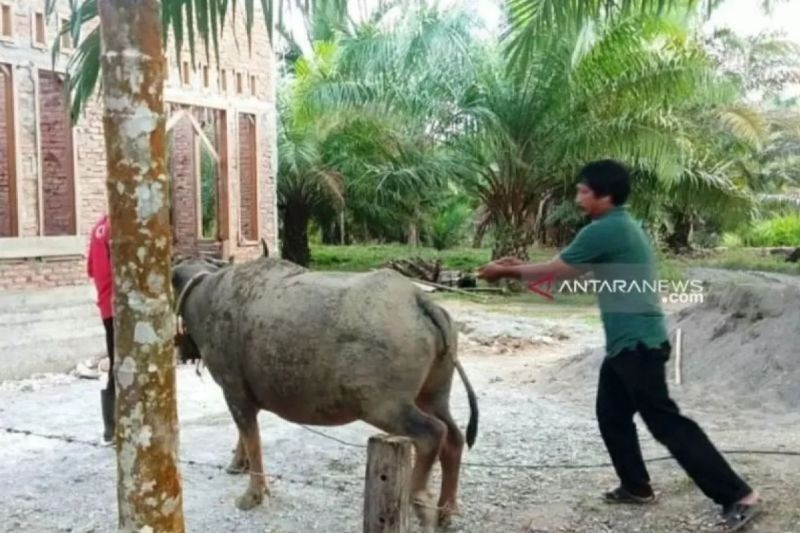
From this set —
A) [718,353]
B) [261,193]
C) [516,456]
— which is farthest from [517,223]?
[516,456]

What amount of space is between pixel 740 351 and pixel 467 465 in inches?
155

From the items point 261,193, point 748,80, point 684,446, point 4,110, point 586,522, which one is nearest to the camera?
point 684,446

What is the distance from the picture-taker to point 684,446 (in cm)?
453

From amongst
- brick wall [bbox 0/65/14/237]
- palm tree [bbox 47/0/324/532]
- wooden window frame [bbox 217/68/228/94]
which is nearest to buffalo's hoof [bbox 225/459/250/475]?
palm tree [bbox 47/0/324/532]

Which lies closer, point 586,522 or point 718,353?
point 586,522

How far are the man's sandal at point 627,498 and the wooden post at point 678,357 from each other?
4.07 metres

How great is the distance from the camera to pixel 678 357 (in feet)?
30.1

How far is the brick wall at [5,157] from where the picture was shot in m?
9.93

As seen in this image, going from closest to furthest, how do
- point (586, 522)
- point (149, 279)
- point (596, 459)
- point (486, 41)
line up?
point (149, 279) < point (586, 522) < point (596, 459) < point (486, 41)

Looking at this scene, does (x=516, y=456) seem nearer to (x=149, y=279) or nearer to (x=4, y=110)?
(x=149, y=279)

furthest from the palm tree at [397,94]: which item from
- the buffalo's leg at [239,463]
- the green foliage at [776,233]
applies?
the green foliage at [776,233]

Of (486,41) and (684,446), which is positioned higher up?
(486,41)

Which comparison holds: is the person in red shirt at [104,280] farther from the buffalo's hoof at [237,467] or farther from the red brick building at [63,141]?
the red brick building at [63,141]

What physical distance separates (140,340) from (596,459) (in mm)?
4069
